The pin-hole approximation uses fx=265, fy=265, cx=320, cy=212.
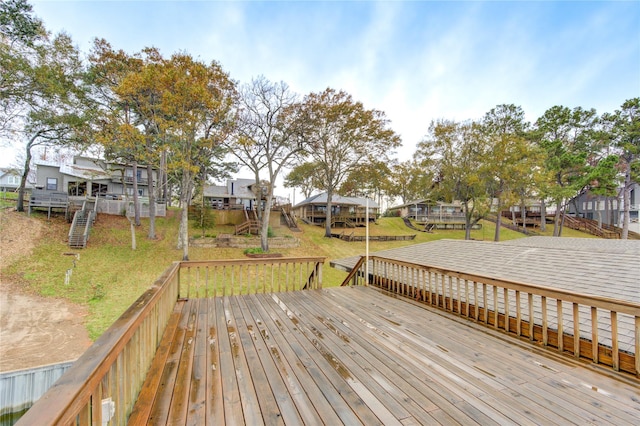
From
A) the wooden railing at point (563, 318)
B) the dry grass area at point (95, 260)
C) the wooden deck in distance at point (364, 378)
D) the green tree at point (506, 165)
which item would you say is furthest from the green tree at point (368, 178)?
the wooden deck in distance at point (364, 378)

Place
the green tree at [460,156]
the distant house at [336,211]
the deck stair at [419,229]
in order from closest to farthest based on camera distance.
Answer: the green tree at [460,156] < the distant house at [336,211] < the deck stair at [419,229]

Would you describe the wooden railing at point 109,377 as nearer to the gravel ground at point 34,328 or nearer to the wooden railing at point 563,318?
the wooden railing at point 563,318

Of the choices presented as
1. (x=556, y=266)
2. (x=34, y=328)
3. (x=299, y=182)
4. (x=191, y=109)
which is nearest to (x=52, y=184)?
(x=191, y=109)

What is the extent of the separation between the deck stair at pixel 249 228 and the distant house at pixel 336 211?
30.7 ft

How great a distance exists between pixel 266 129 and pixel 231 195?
11.7 m

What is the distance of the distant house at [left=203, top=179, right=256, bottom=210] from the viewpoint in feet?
81.9

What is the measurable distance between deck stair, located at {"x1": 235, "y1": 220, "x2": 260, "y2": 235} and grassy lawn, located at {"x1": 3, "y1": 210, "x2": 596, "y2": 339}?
1165 mm

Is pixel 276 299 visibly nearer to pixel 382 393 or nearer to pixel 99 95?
pixel 382 393

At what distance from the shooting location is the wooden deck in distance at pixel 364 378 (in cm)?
198

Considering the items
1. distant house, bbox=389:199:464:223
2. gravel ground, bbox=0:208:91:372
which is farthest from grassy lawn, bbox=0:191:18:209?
distant house, bbox=389:199:464:223

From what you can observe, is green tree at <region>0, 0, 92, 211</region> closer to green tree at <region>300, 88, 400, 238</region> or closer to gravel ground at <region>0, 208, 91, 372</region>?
gravel ground at <region>0, 208, 91, 372</region>

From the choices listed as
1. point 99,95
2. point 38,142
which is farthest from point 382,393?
point 38,142

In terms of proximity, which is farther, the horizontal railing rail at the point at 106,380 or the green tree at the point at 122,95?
the green tree at the point at 122,95

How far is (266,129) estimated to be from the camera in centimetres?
1521
